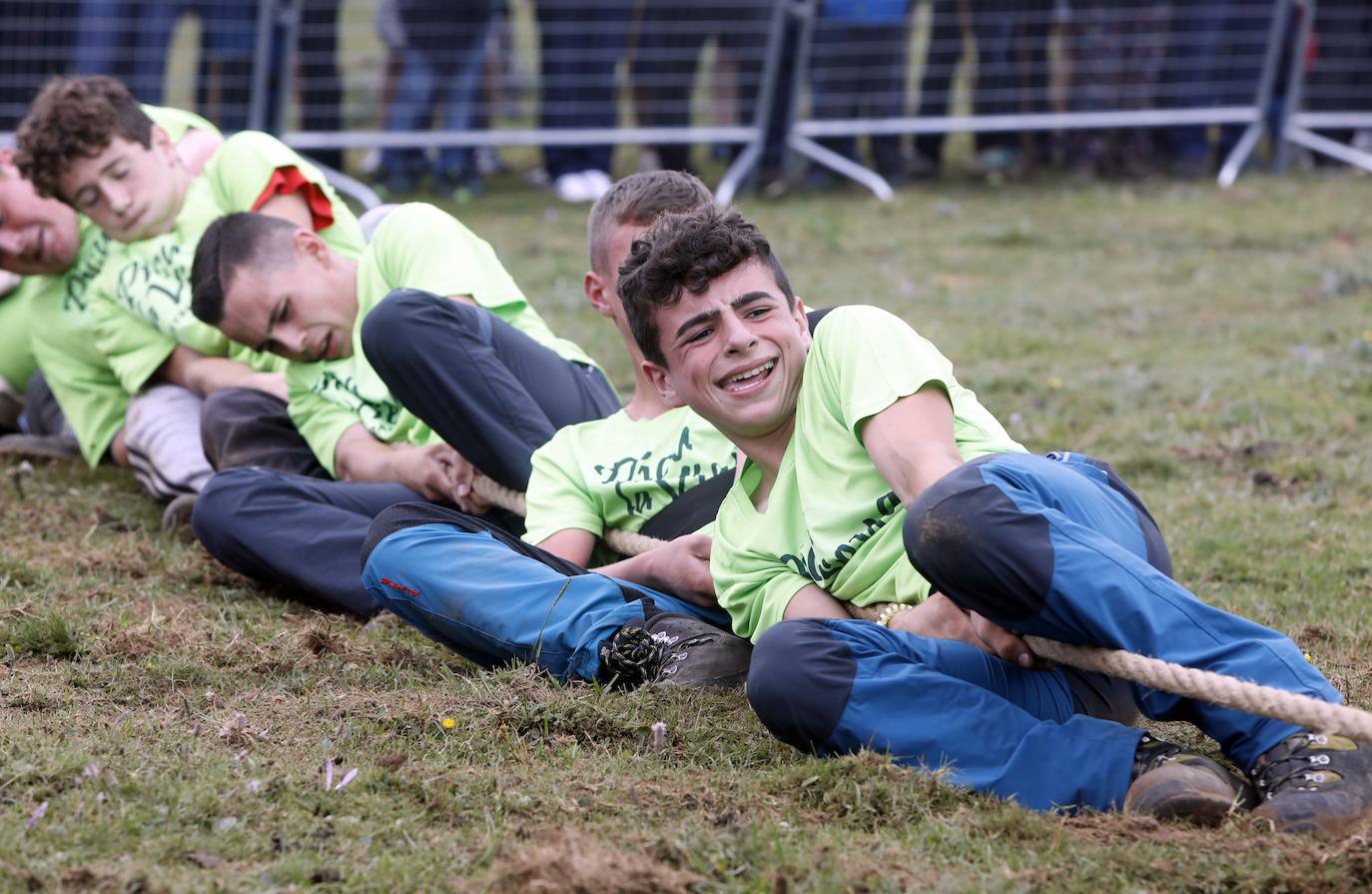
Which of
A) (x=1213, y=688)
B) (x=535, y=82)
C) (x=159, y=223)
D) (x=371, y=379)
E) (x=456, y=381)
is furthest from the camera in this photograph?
(x=535, y=82)

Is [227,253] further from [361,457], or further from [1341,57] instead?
[1341,57]

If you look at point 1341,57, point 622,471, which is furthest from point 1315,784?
point 1341,57

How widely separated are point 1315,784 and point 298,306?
2.91 metres

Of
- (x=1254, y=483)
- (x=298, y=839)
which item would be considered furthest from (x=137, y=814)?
(x=1254, y=483)

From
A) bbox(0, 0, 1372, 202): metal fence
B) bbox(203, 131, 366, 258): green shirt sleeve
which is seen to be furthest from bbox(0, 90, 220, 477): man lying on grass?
bbox(0, 0, 1372, 202): metal fence

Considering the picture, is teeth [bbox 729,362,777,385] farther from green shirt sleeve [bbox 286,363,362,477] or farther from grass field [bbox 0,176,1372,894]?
green shirt sleeve [bbox 286,363,362,477]

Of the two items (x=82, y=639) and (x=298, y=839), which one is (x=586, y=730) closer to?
(x=298, y=839)

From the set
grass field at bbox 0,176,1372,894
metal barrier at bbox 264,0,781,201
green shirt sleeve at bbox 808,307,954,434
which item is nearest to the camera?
grass field at bbox 0,176,1372,894

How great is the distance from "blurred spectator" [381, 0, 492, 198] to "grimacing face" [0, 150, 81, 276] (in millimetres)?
4464

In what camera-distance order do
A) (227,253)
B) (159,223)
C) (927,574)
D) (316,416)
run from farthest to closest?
(159,223), (316,416), (227,253), (927,574)

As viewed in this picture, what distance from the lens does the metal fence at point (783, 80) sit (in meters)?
9.52

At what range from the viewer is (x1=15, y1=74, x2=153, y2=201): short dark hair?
487 centimetres

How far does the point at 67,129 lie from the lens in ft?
16.0

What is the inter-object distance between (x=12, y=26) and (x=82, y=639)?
6474 mm
